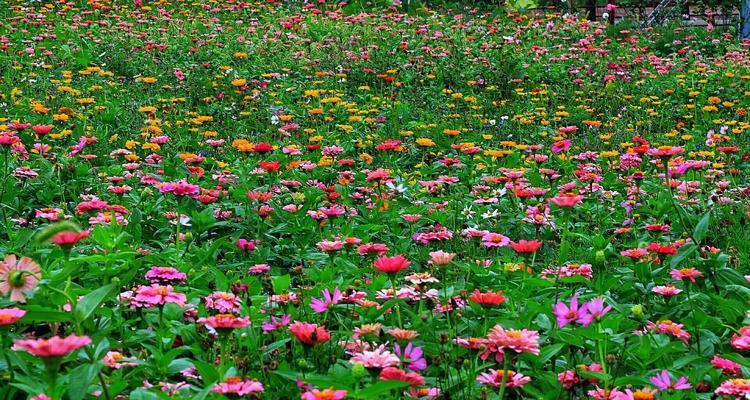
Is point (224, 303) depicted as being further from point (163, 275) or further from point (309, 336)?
point (309, 336)

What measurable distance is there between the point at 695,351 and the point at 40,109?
3262mm

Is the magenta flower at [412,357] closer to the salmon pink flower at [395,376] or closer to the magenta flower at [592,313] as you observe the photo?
the salmon pink flower at [395,376]

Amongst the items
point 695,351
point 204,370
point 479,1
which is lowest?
point 479,1

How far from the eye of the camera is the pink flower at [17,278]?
4.75ft

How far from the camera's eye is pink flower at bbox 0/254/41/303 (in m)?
1.45

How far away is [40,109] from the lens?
158 inches

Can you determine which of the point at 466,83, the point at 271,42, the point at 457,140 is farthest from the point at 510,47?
the point at 457,140

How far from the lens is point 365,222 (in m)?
3.25

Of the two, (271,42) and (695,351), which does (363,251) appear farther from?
(271,42)

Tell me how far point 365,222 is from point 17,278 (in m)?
1.90

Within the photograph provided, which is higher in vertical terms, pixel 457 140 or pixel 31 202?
pixel 31 202

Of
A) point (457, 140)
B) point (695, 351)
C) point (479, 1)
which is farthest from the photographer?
point (479, 1)

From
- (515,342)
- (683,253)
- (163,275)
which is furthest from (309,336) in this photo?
(683,253)

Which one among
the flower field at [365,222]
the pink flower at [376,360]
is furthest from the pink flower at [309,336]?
the pink flower at [376,360]
